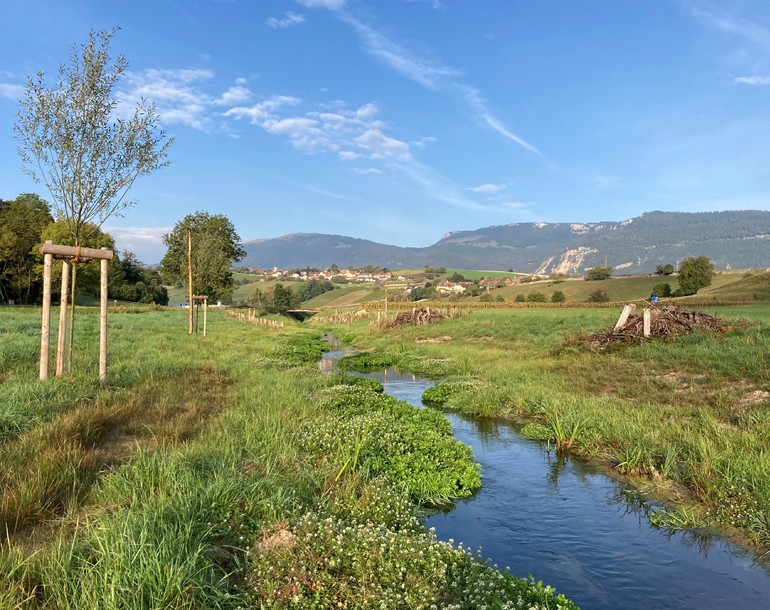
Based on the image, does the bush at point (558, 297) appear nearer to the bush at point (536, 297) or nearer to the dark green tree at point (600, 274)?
the bush at point (536, 297)

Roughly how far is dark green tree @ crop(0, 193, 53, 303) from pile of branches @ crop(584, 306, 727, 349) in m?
65.1

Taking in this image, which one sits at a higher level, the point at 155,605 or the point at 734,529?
the point at 155,605

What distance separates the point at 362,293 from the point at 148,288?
56633 mm

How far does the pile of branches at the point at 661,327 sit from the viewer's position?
22.2 metres

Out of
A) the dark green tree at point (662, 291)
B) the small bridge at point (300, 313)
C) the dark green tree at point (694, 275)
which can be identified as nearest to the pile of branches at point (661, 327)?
the dark green tree at point (662, 291)

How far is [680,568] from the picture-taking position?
708 centimetres

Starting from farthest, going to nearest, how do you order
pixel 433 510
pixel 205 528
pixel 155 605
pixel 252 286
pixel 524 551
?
1. pixel 252 286
2. pixel 433 510
3. pixel 524 551
4. pixel 205 528
5. pixel 155 605

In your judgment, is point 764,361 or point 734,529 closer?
point 734,529

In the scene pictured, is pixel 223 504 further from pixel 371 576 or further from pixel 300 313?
pixel 300 313

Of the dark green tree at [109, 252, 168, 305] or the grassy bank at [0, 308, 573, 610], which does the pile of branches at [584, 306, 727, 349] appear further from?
the dark green tree at [109, 252, 168, 305]

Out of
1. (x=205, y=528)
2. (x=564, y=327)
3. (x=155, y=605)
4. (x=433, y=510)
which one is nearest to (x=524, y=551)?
(x=433, y=510)

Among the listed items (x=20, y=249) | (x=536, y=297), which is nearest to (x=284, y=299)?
(x=536, y=297)

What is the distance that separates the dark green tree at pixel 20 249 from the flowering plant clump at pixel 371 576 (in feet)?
229

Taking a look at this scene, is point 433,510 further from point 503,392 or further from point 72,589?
point 503,392
